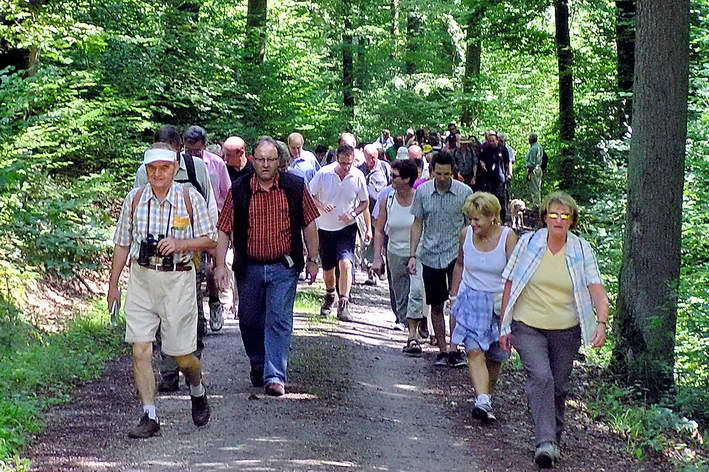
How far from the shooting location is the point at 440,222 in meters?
11.2

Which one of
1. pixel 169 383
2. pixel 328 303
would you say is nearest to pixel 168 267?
pixel 169 383

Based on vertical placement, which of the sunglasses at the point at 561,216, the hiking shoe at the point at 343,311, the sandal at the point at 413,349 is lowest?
the sandal at the point at 413,349

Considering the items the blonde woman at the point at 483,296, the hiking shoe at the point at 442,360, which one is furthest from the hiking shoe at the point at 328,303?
the blonde woman at the point at 483,296

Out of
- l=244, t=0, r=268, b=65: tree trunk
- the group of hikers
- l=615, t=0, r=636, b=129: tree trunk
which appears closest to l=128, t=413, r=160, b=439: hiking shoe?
the group of hikers

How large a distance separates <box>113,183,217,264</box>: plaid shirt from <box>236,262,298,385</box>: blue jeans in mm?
1592

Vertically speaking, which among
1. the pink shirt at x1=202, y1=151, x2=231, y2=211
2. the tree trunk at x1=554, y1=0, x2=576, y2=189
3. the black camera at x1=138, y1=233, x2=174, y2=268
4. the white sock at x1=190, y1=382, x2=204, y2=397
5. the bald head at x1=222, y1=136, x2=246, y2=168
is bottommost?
the white sock at x1=190, y1=382, x2=204, y2=397

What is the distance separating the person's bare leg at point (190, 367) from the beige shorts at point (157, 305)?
14 cm

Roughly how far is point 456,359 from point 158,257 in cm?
490

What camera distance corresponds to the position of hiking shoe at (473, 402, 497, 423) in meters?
9.03

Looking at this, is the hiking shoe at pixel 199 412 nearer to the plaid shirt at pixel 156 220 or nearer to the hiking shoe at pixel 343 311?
the plaid shirt at pixel 156 220

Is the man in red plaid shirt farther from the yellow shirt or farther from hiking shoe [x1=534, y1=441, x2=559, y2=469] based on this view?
hiking shoe [x1=534, y1=441, x2=559, y2=469]

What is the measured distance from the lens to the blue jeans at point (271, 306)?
917 cm

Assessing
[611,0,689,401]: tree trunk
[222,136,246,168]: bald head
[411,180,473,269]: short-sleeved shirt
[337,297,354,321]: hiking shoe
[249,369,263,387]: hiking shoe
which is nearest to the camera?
[249,369,263,387]: hiking shoe

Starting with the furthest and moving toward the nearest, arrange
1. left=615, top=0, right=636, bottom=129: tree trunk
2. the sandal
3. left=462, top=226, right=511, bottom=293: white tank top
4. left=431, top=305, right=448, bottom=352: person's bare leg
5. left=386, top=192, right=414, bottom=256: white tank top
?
left=615, top=0, right=636, bottom=129: tree trunk < left=386, top=192, right=414, bottom=256: white tank top < the sandal < left=431, top=305, right=448, bottom=352: person's bare leg < left=462, top=226, right=511, bottom=293: white tank top
